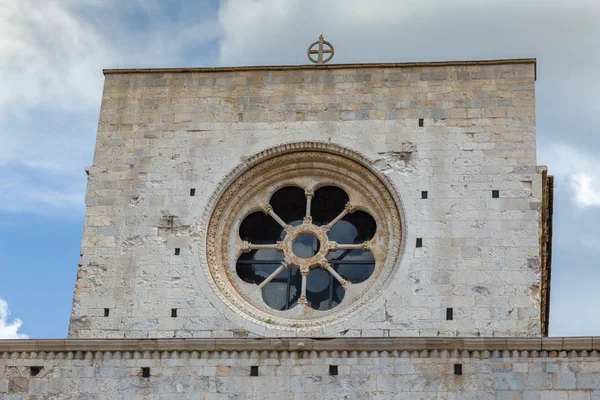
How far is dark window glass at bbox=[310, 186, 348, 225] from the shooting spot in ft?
63.8

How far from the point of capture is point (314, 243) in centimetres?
1923

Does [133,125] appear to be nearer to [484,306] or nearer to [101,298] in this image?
[101,298]

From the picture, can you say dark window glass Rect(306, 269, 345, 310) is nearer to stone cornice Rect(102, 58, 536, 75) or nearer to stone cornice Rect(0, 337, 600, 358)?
stone cornice Rect(0, 337, 600, 358)

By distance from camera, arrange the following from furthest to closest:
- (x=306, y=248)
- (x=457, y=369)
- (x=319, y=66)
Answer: (x=319, y=66) < (x=306, y=248) < (x=457, y=369)

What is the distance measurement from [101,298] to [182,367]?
2.04 meters

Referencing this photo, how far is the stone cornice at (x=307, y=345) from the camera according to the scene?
16750 mm

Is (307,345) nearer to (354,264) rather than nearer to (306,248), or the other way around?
(354,264)

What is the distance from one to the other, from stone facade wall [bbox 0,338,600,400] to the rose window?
1.87 metres

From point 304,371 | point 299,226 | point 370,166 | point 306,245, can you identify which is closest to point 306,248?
point 306,245

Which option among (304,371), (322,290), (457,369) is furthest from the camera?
(322,290)

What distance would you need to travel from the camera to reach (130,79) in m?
20.4

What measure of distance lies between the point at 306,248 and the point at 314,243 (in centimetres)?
13

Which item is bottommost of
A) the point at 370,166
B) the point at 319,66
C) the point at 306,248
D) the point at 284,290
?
the point at 284,290

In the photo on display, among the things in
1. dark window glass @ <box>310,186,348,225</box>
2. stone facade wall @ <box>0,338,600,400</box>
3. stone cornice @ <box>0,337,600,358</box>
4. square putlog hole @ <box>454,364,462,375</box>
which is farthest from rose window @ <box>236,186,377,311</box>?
square putlog hole @ <box>454,364,462,375</box>
